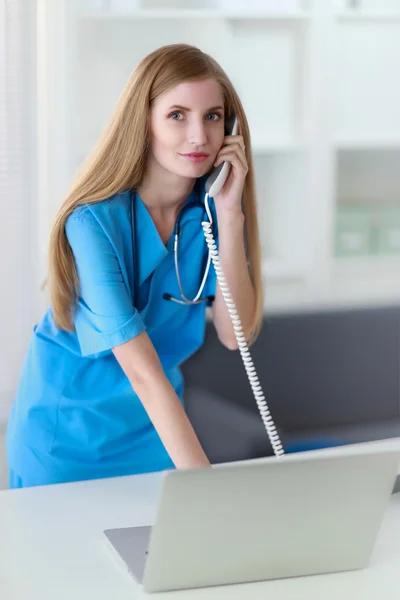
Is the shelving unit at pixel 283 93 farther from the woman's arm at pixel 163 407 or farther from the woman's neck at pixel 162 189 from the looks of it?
the woman's arm at pixel 163 407

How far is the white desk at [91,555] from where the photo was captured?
1121 millimetres

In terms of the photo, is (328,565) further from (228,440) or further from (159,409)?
(228,440)

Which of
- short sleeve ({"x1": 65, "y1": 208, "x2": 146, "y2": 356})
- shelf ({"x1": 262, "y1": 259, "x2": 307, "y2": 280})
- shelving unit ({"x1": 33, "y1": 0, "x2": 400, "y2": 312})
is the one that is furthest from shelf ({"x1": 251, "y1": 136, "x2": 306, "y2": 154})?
short sleeve ({"x1": 65, "y1": 208, "x2": 146, "y2": 356})

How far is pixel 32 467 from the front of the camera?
1.77m

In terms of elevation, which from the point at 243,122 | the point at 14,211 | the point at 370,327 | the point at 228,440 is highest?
the point at 243,122

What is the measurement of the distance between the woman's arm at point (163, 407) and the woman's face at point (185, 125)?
32 cm

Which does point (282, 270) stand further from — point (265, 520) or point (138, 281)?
point (265, 520)

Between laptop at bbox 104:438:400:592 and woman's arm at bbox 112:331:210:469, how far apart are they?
0.23 meters

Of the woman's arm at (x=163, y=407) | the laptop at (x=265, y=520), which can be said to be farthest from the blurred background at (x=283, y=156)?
the laptop at (x=265, y=520)

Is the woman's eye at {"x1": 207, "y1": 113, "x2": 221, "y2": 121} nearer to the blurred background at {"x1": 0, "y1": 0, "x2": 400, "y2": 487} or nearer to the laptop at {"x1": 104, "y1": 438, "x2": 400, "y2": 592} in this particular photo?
the laptop at {"x1": 104, "y1": 438, "x2": 400, "y2": 592}

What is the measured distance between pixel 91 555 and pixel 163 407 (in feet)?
0.91

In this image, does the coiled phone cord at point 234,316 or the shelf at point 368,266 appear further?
the shelf at point 368,266

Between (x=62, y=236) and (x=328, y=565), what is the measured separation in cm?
74

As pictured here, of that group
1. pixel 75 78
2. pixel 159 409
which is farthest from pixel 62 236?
pixel 75 78
